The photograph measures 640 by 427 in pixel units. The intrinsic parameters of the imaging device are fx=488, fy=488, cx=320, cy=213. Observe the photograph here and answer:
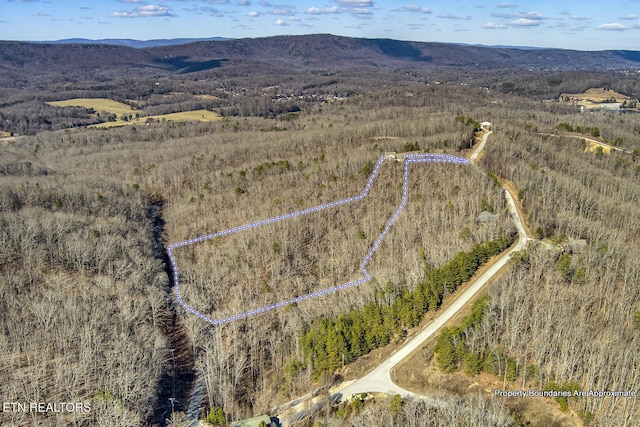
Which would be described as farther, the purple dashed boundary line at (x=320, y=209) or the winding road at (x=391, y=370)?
the purple dashed boundary line at (x=320, y=209)

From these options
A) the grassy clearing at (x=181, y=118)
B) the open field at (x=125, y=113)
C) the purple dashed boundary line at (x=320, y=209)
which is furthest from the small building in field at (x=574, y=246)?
the open field at (x=125, y=113)

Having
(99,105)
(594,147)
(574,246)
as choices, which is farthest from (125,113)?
(574,246)

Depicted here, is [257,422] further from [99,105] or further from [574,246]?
[99,105]

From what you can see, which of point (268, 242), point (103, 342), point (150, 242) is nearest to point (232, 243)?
point (268, 242)

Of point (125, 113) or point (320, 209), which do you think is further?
point (125, 113)

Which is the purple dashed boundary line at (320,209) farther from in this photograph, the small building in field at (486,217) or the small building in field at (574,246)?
the small building in field at (574,246)

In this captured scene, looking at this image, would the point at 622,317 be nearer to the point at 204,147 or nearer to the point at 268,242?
the point at 268,242

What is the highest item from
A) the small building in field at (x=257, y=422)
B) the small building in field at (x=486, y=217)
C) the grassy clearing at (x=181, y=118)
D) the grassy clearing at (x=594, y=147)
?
the grassy clearing at (x=594, y=147)

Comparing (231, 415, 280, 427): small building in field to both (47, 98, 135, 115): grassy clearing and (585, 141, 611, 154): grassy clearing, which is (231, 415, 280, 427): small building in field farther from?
(47, 98, 135, 115): grassy clearing
